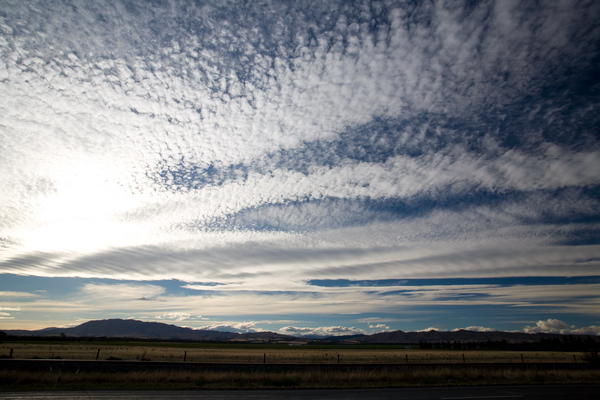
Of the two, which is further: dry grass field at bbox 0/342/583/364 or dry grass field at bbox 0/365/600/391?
dry grass field at bbox 0/342/583/364

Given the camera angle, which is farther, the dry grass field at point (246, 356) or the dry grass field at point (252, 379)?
the dry grass field at point (246, 356)

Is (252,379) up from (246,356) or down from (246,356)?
up

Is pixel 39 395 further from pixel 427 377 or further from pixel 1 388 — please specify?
pixel 427 377

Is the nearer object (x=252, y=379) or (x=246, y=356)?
(x=252, y=379)

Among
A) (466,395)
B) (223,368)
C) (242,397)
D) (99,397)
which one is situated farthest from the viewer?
(223,368)

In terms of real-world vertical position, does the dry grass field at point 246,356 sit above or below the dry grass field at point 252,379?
below

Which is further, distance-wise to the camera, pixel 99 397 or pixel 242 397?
pixel 242 397

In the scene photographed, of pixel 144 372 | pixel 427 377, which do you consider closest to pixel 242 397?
pixel 144 372

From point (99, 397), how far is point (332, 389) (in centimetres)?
1230

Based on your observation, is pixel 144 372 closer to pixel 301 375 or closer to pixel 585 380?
pixel 301 375

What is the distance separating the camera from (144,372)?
23875 millimetres

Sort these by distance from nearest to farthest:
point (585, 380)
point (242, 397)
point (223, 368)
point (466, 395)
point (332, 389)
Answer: point (242, 397) → point (466, 395) → point (332, 389) → point (585, 380) → point (223, 368)

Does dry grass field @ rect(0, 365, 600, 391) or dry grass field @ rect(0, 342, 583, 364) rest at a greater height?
dry grass field @ rect(0, 365, 600, 391)

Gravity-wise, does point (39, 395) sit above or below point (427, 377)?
above
